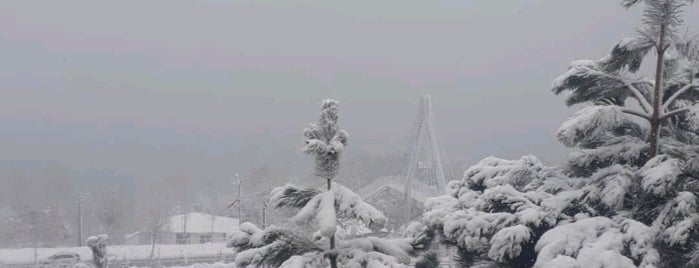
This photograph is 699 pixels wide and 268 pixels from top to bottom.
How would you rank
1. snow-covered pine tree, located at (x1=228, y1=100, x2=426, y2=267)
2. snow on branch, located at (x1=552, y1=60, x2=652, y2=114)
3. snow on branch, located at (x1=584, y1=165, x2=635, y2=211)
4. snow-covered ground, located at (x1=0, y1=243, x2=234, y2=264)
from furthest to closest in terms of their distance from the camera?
snow-covered ground, located at (x1=0, y1=243, x2=234, y2=264) < snow on branch, located at (x1=552, y1=60, x2=652, y2=114) < snow-covered pine tree, located at (x1=228, y1=100, x2=426, y2=267) < snow on branch, located at (x1=584, y1=165, x2=635, y2=211)

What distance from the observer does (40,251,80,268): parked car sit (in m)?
36.7

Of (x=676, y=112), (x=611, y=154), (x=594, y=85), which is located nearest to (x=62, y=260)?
(x=594, y=85)

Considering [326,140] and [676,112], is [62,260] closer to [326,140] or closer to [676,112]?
[326,140]

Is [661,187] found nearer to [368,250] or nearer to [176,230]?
[368,250]

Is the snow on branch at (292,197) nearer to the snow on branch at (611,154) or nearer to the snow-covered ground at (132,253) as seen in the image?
the snow on branch at (611,154)

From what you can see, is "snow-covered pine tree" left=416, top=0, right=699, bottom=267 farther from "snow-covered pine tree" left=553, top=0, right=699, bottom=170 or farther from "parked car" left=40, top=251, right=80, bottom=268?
"parked car" left=40, top=251, right=80, bottom=268

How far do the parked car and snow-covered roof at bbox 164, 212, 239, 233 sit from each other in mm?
18533

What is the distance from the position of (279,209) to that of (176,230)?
188ft

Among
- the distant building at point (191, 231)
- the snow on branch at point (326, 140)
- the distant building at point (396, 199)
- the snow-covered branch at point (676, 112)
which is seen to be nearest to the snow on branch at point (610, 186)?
the snow-covered branch at point (676, 112)

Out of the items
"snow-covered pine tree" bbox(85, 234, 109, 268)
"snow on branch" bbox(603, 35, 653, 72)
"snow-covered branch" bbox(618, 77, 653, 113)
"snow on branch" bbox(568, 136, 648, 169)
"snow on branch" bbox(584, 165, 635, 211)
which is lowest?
"snow-covered pine tree" bbox(85, 234, 109, 268)

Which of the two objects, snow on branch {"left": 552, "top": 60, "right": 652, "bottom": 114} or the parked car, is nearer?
snow on branch {"left": 552, "top": 60, "right": 652, "bottom": 114}

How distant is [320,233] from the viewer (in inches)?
173

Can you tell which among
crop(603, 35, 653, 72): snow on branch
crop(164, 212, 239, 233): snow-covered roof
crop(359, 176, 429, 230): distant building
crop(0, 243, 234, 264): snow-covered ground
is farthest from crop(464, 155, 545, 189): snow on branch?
crop(164, 212, 239, 233): snow-covered roof

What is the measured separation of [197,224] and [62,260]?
23871 mm
